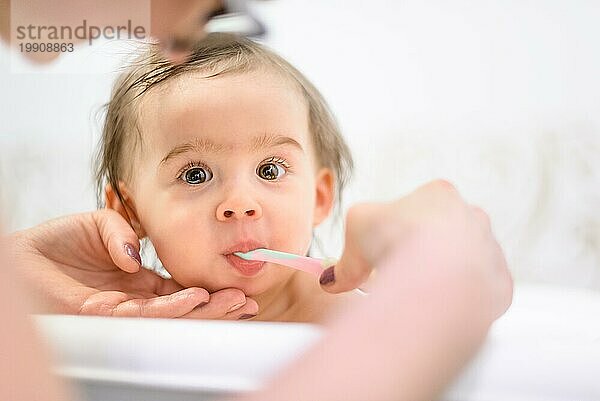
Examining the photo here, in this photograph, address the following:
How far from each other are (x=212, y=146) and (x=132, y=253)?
0.11 metres

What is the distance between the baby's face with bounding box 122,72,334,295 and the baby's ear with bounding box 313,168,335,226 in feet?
0.18

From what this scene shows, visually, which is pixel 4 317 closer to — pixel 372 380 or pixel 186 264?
pixel 372 380

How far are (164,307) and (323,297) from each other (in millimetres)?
158

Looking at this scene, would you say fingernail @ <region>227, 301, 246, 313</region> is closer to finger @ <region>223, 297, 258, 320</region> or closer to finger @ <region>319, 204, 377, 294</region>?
finger @ <region>223, 297, 258, 320</region>

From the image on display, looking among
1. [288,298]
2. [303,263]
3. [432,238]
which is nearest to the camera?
[432,238]

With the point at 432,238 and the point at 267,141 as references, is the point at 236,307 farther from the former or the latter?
the point at 432,238

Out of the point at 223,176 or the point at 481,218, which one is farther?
the point at 223,176

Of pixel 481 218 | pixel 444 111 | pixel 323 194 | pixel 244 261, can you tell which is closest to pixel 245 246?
pixel 244 261

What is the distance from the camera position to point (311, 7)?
42.6 inches

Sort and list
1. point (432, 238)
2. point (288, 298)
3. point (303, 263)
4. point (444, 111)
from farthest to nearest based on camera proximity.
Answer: point (444, 111) → point (288, 298) → point (303, 263) → point (432, 238)

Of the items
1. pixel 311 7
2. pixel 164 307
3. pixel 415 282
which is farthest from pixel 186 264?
pixel 311 7

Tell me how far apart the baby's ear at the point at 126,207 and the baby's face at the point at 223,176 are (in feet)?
0.10

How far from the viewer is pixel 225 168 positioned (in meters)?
0.68

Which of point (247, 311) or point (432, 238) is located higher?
point (432, 238)
